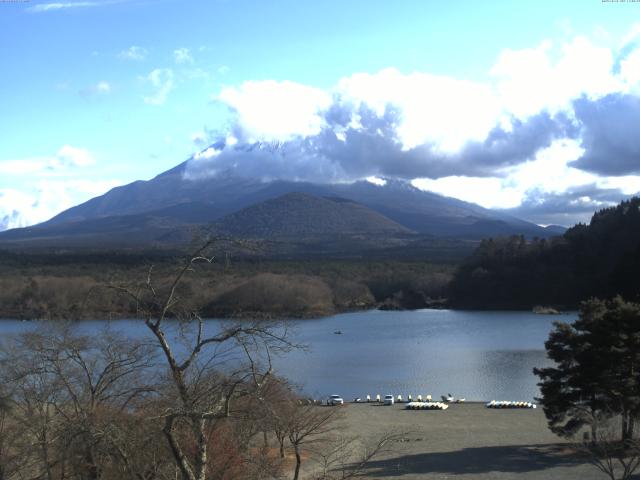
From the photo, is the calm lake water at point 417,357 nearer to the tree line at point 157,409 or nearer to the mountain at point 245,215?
the tree line at point 157,409

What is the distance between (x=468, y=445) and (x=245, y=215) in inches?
4687

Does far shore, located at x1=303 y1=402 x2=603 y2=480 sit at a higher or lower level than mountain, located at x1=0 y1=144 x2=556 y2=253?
lower

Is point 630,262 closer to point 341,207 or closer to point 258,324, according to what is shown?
point 258,324

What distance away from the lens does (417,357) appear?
34.5m

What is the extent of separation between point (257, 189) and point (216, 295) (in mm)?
129473

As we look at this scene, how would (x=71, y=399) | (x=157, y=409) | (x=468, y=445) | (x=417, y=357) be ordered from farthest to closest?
(x=417, y=357)
(x=468, y=445)
(x=71, y=399)
(x=157, y=409)

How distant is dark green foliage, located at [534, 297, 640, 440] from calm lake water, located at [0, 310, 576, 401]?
6.35m

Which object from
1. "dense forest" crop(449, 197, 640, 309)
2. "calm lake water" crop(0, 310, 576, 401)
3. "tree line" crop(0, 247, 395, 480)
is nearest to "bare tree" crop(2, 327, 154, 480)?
"tree line" crop(0, 247, 395, 480)

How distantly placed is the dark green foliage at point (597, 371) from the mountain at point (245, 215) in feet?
274

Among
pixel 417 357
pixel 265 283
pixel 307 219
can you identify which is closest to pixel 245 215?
pixel 307 219

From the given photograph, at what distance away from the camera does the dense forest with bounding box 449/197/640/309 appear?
62.3m

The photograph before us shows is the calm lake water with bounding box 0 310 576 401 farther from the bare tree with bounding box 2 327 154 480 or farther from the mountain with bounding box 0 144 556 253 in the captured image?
the mountain with bounding box 0 144 556 253

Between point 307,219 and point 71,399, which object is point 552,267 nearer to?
point 71,399

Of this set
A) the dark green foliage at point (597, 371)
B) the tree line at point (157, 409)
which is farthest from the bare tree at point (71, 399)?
the dark green foliage at point (597, 371)
